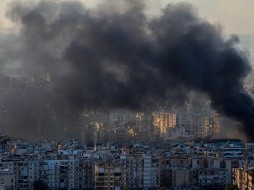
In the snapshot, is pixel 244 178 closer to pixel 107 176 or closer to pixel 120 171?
pixel 107 176

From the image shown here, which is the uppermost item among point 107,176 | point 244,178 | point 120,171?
point 120,171

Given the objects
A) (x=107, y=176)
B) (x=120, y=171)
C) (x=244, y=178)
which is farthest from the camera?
(x=120, y=171)

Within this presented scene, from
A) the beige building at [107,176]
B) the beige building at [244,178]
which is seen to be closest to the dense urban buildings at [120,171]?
the beige building at [107,176]

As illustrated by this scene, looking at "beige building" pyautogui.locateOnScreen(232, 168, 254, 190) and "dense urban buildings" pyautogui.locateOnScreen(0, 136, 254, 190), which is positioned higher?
"dense urban buildings" pyautogui.locateOnScreen(0, 136, 254, 190)

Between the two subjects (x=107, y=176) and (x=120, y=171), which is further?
(x=120, y=171)

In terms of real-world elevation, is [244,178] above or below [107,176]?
below

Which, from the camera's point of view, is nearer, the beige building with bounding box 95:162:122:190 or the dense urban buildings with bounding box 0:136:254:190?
the beige building with bounding box 95:162:122:190

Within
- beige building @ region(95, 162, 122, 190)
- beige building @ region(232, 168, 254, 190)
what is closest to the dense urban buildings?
beige building @ region(95, 162, 122, 190)

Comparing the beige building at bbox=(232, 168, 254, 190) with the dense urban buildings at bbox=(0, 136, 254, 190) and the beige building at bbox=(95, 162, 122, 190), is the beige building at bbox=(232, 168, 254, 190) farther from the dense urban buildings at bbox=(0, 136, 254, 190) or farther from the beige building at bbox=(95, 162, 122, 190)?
the beige building at bbox=(95, 162, 122, 190)

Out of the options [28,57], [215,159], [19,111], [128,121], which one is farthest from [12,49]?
[215,159]

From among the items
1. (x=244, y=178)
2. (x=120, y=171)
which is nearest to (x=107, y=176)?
(x=120, y=171)

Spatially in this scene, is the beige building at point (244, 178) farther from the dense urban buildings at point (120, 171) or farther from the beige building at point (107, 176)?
the beige building at point (107, 176)

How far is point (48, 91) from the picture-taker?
3719 cm

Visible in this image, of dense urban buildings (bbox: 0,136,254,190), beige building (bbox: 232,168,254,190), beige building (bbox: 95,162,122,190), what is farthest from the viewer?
dense urban buildings (bbox: 0,136,254,190)
